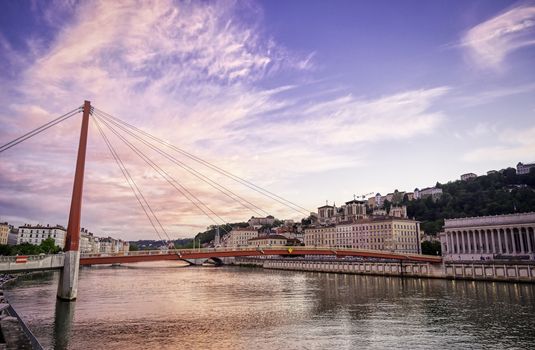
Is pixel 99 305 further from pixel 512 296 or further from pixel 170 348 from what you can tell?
pixel 512 296

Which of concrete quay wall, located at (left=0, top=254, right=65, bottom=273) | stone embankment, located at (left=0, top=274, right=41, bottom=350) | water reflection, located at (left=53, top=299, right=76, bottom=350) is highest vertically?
concrete quay wall, located at (left=0, top=254, right=65, bottom=273)

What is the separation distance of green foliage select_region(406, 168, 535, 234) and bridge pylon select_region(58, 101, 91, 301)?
94.4 m

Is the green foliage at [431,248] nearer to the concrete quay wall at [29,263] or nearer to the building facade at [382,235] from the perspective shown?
the building facade at [382,235]

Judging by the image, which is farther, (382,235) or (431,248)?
(382,235)

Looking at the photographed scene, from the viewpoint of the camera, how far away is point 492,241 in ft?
250

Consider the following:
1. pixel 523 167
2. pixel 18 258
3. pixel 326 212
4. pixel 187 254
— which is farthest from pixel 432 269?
pixel 523 167

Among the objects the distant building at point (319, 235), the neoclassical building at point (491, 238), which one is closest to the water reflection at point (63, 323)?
the neoclassical building at point (491, 238)

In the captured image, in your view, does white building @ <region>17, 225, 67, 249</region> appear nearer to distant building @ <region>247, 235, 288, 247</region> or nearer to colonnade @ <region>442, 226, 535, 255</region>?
distant building @ <region>247, 235, 288, 247</region>

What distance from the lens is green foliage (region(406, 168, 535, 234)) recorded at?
360ft

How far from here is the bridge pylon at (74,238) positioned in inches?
1201

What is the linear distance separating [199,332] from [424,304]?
19.7 meters

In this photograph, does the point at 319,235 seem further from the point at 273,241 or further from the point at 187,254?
the point at 187,254

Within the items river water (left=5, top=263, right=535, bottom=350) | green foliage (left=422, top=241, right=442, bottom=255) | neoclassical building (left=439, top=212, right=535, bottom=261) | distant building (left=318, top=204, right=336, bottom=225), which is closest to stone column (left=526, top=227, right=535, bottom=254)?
neoclassical building (left=439, top=212, right=535, bottom=261)

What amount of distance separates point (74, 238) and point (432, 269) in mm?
51917
